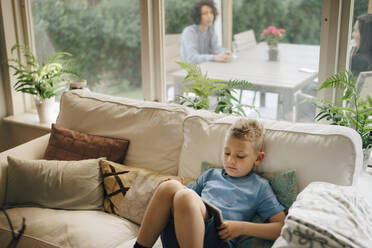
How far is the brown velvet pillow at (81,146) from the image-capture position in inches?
93.6

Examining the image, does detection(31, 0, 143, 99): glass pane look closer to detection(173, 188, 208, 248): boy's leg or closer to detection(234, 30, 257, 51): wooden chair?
detection(234, 30, 257, 51): wooden chair

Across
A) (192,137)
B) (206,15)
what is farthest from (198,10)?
(192,137)

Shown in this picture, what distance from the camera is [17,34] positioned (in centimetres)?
352

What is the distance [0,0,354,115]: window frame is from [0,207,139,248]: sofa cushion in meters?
1.19

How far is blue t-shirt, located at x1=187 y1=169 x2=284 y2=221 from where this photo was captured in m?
1.80

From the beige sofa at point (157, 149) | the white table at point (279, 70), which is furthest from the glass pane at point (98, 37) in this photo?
the white table at point (279, 70)

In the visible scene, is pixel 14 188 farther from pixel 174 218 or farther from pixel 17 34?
pixel 17 34

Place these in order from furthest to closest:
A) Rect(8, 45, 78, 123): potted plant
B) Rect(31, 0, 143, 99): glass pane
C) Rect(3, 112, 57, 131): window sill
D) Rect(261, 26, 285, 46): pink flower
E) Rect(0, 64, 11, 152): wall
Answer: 1. Rect(0, 64, 11, 152): wall
2. Rect(3, 112, 57, 131): window sill
3. Rect(8, 45, 78, 123): potted plant
4. Rect(31, 0, 143, 99): glass pane
5. Rect(261, 26, 285, 46): pink flower

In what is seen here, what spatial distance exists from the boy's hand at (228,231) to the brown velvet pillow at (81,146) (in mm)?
868

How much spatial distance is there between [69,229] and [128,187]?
361 mm

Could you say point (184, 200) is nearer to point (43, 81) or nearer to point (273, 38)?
point (273, 38)

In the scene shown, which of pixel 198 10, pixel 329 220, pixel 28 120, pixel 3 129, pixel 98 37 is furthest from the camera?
pixel 3 129

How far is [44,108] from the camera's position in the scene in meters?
3.28

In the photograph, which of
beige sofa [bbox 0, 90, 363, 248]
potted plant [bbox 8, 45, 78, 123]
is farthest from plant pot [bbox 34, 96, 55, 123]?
beige sofa [bbox 0, 90, 363, 248]
